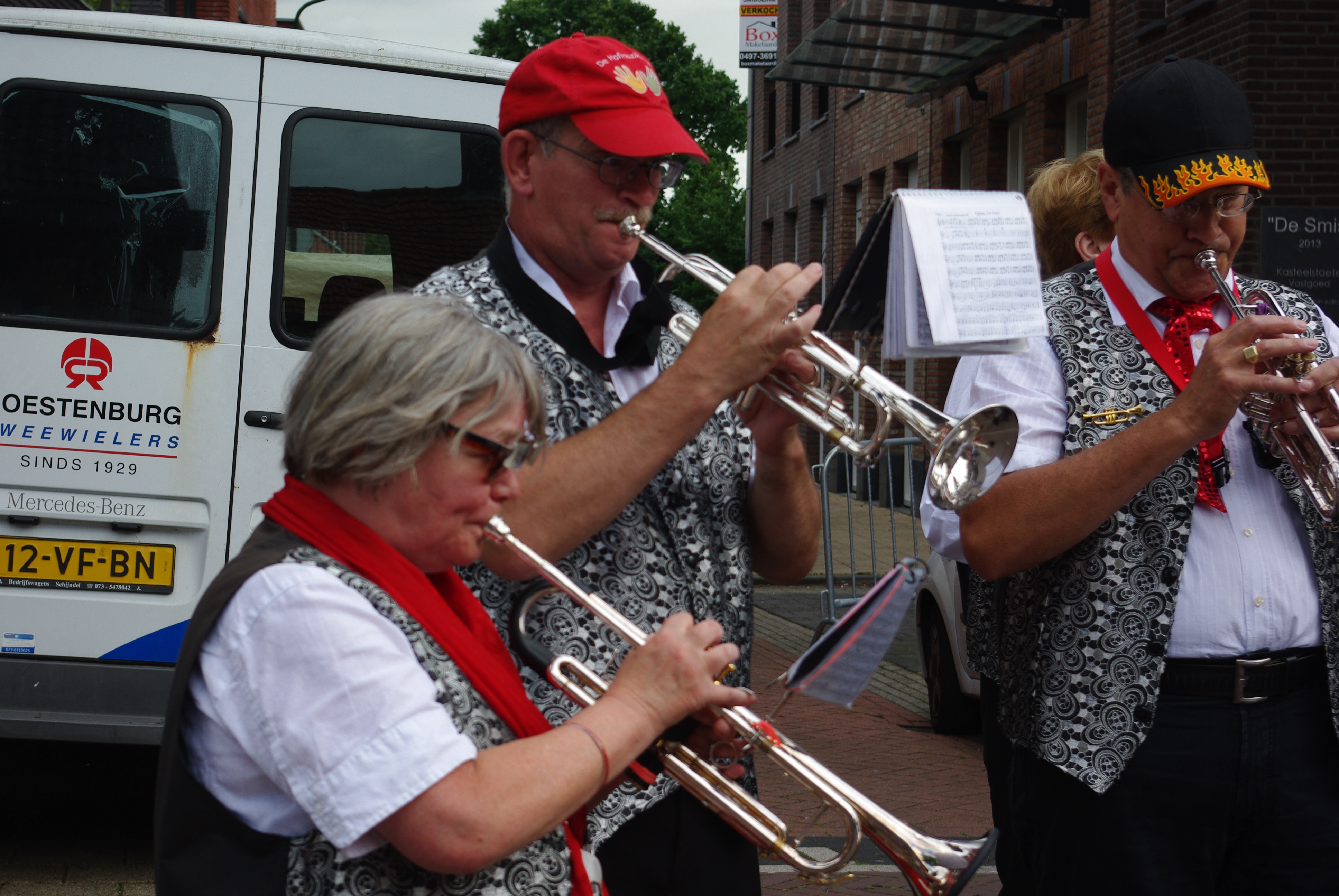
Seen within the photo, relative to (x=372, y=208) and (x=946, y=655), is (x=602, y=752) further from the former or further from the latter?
(x=946, y=655)

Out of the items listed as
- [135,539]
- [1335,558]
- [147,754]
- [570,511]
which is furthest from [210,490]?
[1335,558]

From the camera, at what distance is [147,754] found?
6863 mm

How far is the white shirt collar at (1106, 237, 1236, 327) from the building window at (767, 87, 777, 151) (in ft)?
82.1

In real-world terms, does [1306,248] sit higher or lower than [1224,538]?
higher

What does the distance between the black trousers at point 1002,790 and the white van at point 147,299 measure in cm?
260

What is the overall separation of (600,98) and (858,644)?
0.88 m

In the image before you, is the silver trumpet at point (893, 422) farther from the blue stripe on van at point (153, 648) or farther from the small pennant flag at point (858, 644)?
the blue stripe on van at point (153, 648)

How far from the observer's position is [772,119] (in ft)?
91.0

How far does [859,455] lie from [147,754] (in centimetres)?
568

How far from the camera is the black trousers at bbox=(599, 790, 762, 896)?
204 cm

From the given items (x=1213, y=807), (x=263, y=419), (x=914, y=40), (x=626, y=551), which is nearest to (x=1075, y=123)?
(x=914, y=40)

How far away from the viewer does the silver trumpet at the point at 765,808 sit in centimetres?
178

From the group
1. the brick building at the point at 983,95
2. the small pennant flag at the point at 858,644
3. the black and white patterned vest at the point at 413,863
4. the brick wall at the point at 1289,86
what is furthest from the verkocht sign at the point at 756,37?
the black and white patterned vest at the point at 413,863

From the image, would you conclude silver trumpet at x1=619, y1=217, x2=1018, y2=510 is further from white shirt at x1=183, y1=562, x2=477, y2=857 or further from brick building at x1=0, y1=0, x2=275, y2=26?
brick building at x1=0, y1=0, x2=275, y2=26
